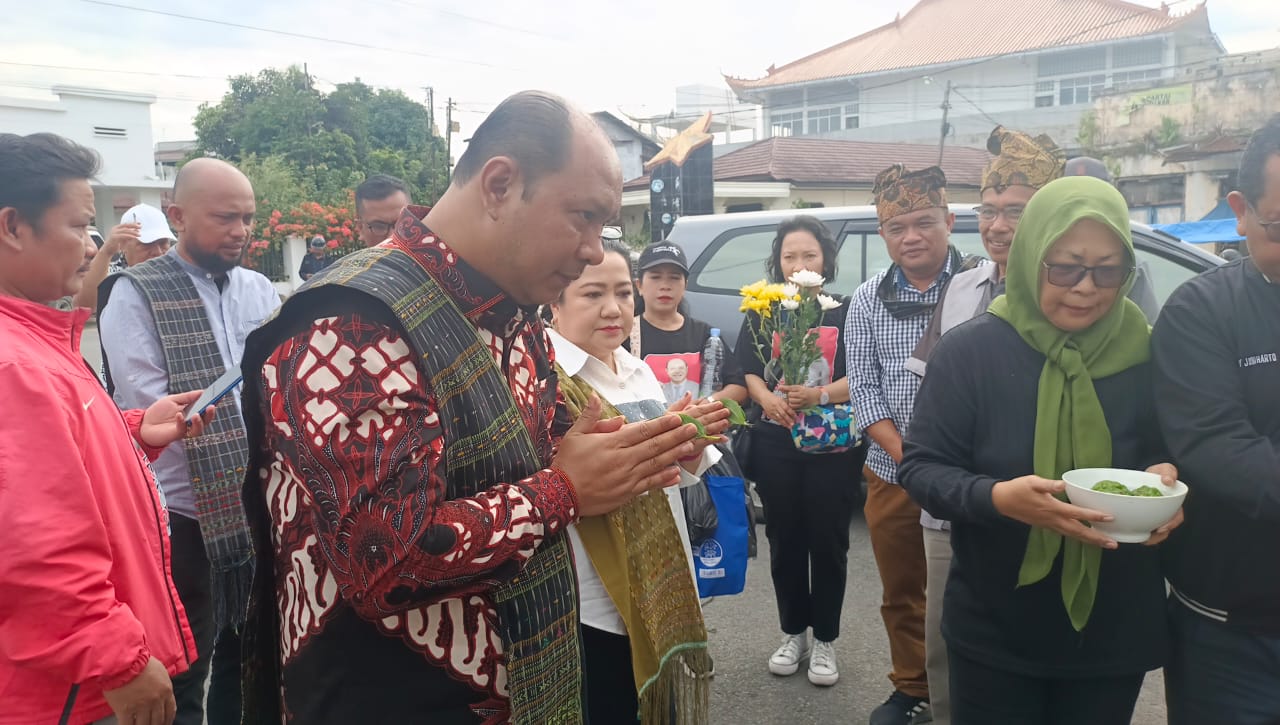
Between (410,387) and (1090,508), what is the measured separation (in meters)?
1.51

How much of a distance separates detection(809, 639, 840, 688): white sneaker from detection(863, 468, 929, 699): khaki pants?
12.2 inches

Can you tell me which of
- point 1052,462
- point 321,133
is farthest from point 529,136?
point 321,133

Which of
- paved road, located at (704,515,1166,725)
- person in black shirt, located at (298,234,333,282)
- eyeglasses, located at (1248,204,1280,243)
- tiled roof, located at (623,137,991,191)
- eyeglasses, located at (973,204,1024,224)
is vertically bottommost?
paved road, located at (704,515,1166,725)

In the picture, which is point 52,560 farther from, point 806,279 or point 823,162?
point 823,162

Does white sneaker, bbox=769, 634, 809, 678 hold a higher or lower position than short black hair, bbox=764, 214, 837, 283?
lower

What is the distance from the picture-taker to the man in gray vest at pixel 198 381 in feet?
9.43

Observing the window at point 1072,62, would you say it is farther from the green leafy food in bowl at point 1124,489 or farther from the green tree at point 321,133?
the green leafy food in bowl at point 1124,489

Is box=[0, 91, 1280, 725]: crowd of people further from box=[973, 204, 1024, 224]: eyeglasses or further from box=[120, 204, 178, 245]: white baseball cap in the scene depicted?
box=[120, 204, 178, 245]: white baseball cap

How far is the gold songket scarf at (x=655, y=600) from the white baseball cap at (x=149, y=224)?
334cm

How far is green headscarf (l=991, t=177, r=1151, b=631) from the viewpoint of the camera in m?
2.09

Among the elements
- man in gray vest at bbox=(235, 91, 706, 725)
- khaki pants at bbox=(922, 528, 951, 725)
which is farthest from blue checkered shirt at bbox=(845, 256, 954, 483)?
man in gray vest at bbox=(235, 91, 706, 725)

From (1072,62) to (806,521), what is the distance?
3886cm

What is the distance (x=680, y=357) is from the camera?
4.04m

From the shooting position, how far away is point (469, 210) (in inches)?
59.9
